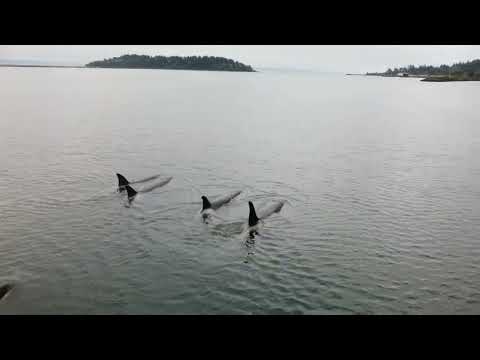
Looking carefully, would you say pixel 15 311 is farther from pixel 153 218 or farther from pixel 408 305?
pixel 408 305

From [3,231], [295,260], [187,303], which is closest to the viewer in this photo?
[187,303]

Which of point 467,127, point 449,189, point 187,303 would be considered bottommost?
point 187,303

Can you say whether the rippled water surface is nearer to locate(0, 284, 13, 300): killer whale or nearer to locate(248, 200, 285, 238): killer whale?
locate(0, 284, 13, 300): killer whale

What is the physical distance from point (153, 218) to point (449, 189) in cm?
3048

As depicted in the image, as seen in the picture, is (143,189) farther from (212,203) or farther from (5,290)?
(5,290)

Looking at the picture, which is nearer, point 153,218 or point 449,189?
point 153,218

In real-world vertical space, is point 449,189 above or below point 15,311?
above

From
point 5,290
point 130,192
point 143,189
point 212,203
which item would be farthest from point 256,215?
point 5,290

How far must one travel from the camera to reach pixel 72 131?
261ft

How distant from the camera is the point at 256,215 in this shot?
109 ft

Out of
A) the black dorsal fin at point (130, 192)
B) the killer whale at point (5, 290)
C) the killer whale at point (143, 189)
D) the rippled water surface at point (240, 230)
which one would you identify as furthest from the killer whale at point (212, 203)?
the killer whale at point (5, 290)

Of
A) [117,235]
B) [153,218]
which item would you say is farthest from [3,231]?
[153,218]

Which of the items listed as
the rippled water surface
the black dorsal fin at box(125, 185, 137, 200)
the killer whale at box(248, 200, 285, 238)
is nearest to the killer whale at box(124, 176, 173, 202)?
the black dorsal fin at box(125, 185, 137, 200)

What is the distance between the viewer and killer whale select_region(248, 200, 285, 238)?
31.0m
